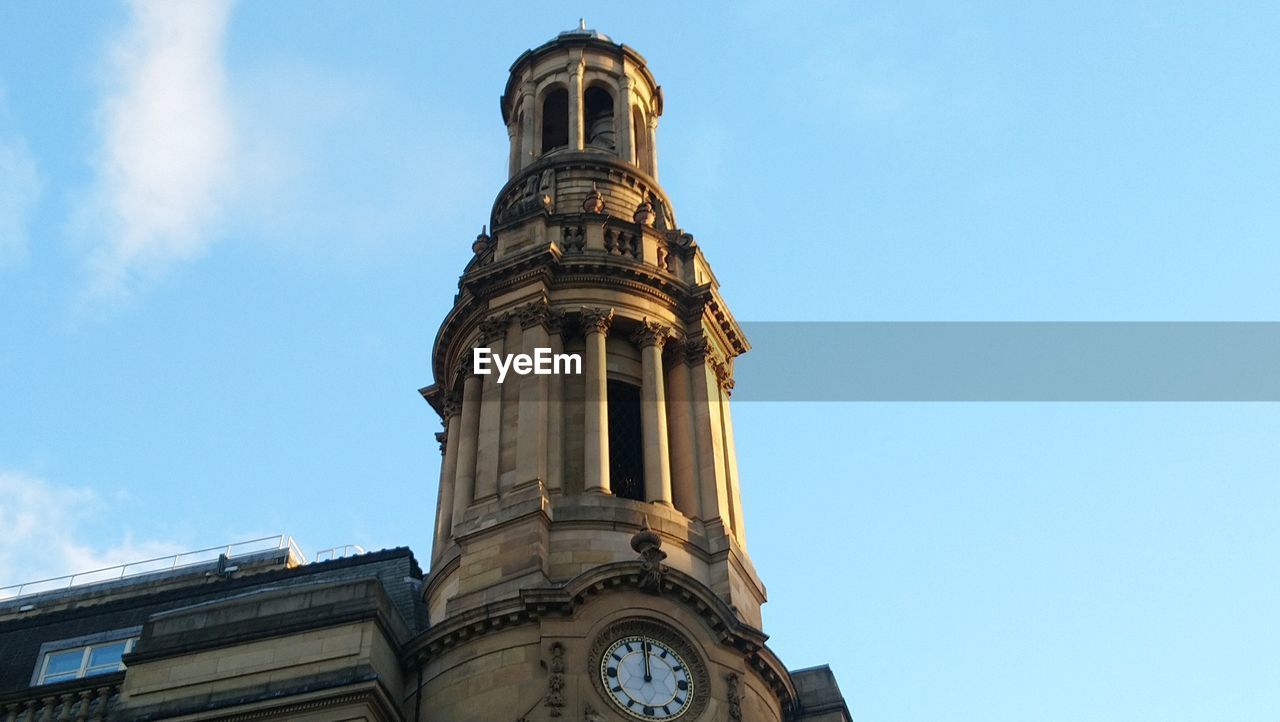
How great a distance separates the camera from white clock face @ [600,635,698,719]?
94.3 feet

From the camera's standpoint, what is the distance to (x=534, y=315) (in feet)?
119

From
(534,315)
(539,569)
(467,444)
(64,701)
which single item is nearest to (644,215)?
(534,315)

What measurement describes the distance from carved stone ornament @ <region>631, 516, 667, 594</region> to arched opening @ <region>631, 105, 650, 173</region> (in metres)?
17.4

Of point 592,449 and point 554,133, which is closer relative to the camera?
point 592,449

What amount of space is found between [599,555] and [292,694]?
7236 millimetres

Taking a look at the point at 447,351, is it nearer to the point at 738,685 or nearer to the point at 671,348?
the point at 671,348

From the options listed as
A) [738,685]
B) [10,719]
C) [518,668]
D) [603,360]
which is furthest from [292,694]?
[603,360]

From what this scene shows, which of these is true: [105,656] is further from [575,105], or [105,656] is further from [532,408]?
[575,105]

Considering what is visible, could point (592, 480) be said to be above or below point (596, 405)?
below

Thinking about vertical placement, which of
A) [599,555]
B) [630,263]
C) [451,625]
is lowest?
[451,625]

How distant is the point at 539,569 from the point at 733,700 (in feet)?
15.5

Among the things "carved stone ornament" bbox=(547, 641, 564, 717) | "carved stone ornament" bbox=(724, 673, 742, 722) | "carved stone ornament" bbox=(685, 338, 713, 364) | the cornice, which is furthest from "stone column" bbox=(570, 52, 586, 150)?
"carved stone ornament" bbox=(724, 673, 742, 722)

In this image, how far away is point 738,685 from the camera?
97.8 ft

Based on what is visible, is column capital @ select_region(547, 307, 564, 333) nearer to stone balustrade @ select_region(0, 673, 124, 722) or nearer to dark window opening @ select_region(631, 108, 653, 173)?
dark window opening @ select_region(631, 108, 653, 173)
